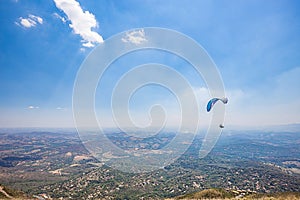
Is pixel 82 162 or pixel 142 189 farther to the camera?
pixel 82 162

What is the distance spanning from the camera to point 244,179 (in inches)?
4136

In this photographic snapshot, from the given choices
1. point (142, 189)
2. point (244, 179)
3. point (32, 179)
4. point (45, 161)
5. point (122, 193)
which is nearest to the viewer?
point (122, 193)

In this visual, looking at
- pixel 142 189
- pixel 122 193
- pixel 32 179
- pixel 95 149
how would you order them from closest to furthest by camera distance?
pixel 122 193 → pixel 142 189 → pixel 32 179 → pixel 95 149

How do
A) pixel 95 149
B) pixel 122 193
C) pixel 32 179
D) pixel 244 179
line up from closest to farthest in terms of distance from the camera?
pixel 122 193, pixel 244 179, pixel 32 179, pixel 95 149

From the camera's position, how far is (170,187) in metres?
95.6

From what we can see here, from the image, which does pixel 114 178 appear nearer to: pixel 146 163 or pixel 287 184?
pixel 146 163

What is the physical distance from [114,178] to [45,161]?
306 ft

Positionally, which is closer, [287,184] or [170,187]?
[287,184]

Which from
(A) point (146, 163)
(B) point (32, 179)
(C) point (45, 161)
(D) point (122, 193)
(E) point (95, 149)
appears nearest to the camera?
(D) point (122, 193)

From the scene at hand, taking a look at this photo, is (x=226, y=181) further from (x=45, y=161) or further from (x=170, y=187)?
(x=45, y=161)

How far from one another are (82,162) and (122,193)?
97.5 m

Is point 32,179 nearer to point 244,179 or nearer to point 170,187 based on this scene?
point 170,187

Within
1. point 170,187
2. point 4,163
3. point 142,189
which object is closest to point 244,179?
point 170,187

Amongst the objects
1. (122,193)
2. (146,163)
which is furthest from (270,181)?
(146,163)
